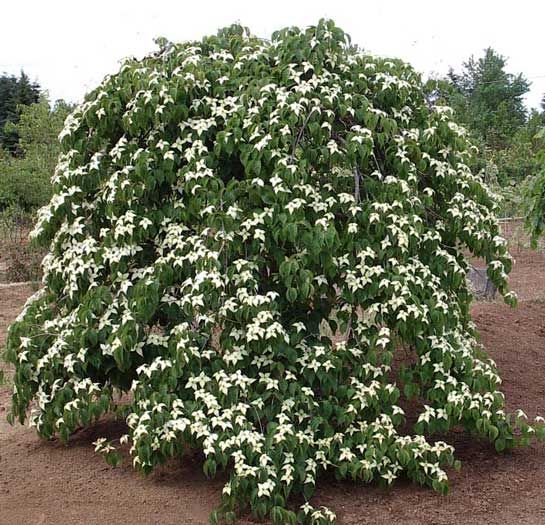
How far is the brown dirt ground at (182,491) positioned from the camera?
3850 mm

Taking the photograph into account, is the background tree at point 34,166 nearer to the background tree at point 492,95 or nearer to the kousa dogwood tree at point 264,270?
the kousa dogwood tree at point 264,270

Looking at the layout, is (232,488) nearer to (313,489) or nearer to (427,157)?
(313,489)

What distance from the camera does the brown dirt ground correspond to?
12.6ft

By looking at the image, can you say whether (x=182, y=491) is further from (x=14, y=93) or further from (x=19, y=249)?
(x=14, y=93)

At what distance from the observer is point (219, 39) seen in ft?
14.9

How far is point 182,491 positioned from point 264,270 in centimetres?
130

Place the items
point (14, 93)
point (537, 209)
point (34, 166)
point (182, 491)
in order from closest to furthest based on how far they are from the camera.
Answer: point (182, 491) < point (537, 209) < point (34, 166) < point (14, 93)

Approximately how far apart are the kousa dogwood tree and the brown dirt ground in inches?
6.5

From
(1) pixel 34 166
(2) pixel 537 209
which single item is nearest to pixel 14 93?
(1) pixel 34 166

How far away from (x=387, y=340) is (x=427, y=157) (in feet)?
→ 3.86

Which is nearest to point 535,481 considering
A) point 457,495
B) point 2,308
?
point 457,495

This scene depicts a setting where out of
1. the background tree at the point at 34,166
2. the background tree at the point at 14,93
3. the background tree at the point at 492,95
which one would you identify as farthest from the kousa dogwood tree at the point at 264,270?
the background tree at the point at 14,93

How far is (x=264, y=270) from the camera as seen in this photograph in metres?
4.16

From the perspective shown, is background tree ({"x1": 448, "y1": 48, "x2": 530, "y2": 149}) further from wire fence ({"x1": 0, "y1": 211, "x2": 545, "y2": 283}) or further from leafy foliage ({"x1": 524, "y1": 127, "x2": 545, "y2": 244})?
leafy foliage ({"x1": 524, "y1": 127, "x2": 545, "y2": 244})
